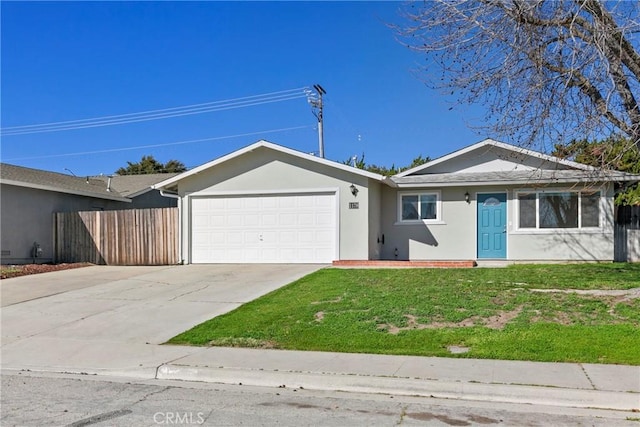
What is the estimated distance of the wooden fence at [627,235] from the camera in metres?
16.4

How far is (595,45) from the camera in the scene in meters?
9.03

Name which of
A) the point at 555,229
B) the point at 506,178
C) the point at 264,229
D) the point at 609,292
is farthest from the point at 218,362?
the point at 555,229

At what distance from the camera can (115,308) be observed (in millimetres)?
10594

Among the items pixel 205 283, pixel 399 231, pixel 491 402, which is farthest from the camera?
pixel 399 231

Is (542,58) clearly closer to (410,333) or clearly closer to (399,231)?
(410,333)

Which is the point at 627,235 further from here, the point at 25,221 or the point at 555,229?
the point at 25,221

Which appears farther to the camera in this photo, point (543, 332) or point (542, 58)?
point (542, 58)

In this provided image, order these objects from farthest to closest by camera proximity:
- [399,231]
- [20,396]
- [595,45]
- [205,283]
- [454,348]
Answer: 1. [399,231]
2. [205,283]
3. [595,45]
4. [454,348]
5. [20,396]

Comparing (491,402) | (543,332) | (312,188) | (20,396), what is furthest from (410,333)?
(312,188)

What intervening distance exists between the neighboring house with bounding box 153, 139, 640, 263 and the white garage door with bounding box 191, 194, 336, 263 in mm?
33

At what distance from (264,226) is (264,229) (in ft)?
0.33

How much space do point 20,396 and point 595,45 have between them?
33.4 feet

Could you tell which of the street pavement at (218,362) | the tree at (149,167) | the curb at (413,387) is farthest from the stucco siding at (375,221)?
the tree at (149,167)

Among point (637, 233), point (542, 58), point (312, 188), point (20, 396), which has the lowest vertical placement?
point (20, 396)
